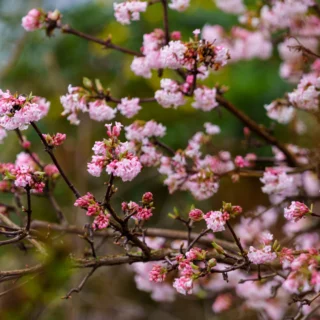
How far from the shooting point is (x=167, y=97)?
1.34 meters

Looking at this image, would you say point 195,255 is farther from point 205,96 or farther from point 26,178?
point 205,96

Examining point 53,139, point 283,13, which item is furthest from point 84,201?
point 283,13

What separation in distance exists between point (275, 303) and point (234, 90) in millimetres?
1604

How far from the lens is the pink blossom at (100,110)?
1.35 m

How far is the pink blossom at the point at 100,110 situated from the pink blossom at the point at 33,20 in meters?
0.30

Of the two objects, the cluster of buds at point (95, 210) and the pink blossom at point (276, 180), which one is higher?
the cluster of buds at point (95, 210)

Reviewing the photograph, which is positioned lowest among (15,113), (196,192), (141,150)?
(196,192)

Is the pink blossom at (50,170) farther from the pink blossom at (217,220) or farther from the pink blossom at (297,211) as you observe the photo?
the pink blossom at (297,211)

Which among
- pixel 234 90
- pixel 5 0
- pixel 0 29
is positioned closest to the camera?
pixel 234 90

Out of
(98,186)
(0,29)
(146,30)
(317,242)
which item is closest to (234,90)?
(146,30)

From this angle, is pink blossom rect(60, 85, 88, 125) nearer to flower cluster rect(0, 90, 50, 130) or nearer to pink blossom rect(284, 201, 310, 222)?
flower cluster rect(0, 90, 50, 130)

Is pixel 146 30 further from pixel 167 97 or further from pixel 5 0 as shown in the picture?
pixel 167 97

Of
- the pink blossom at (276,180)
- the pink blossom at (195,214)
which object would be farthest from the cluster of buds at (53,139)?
the pink blossom at (276,180)

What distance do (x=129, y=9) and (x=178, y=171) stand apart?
466 mm
